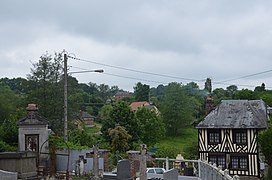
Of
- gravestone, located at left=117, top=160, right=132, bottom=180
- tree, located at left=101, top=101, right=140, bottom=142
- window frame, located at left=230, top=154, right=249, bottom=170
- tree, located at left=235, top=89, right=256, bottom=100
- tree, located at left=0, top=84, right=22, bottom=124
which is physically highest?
tree, located at left=235, top=89, right=256, bottom=100

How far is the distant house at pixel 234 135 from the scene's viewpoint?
3078 centimetres

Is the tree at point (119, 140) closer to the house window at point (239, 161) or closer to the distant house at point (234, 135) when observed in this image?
the distant house at point (234, 135)

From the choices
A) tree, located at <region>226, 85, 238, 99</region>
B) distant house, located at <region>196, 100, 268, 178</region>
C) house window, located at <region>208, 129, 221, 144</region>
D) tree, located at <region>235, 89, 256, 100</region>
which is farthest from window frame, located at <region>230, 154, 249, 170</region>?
tree, located at <region>226, 85, 238, 99</region>

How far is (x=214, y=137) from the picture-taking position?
1278 inches

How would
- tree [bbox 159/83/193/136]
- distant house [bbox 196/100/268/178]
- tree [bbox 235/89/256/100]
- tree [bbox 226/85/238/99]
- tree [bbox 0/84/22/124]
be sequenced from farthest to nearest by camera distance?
1. tree [bbox 226/85/238/99]
2. tree [bbox 159/83/193/136]
3. tree [bbox 235/89/256/100]
4. tree [bbox 0/84/22/124]
5. distant house [bbox 196/100/268/178]

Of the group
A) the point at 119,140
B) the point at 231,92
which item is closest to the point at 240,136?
the point at 119,140

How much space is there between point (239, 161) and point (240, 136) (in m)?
1.90

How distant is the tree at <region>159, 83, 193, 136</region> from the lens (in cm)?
5906

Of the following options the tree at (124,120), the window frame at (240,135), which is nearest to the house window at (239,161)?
the window frame at (240,135)

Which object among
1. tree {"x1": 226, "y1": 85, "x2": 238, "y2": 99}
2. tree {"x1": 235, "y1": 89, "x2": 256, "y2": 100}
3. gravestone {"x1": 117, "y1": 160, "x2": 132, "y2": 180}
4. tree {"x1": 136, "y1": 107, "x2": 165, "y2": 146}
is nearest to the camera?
gravestone {"x1": 117, "y1": 160, "x2": 132, "y2": 180}

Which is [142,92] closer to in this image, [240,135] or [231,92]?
[231,92]

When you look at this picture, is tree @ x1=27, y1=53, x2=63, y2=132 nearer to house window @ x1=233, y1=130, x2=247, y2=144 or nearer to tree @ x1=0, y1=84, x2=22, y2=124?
tree @ x1=0, y1=84, x2=22, y2=124

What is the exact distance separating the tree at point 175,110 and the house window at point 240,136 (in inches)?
1075

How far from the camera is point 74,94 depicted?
1451 inches
